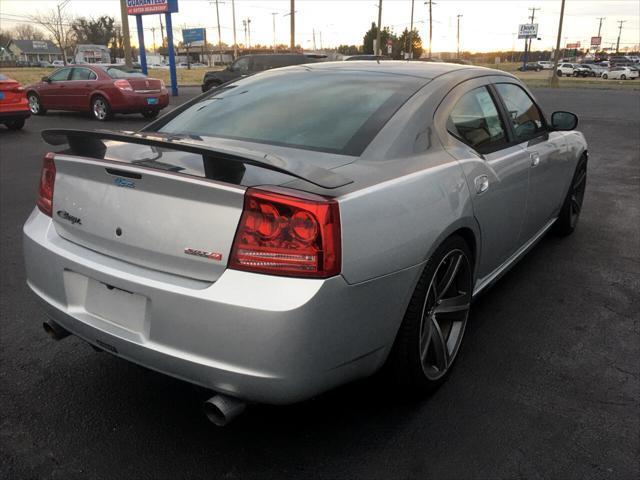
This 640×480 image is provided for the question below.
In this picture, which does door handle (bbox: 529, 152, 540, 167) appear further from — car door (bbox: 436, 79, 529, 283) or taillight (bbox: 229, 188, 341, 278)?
taillight (bbox: 229, 188, 341, 278)

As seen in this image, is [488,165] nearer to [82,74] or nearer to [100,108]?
[100,108]

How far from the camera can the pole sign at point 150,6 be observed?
75.0 feet

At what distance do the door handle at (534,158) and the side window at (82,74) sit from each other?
13.9 meters

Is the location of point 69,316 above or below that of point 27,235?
below

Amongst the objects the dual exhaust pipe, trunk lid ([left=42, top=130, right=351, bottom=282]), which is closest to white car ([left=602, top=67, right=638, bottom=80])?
trunk lid ([left=42, top=130, right=351, bottom=282])

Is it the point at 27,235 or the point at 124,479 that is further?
the point at 27,235

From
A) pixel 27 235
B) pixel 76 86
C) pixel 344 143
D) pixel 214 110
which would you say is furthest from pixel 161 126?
pixel 76 86

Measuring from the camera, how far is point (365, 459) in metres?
2.23

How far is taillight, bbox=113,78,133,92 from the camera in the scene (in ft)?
47.0

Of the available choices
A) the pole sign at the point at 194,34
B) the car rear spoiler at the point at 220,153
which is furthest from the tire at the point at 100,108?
the pole sign at the point at 194,34

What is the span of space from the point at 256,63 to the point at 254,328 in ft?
70.3

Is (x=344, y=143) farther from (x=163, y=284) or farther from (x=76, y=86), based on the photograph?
(x=76, y=86)

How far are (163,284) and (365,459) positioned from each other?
1.07m

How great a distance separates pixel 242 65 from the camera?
889 inches
